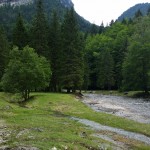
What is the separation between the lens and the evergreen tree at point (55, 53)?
91625 mm

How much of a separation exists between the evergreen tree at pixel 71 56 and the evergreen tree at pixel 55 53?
262cm

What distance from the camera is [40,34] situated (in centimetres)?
9338

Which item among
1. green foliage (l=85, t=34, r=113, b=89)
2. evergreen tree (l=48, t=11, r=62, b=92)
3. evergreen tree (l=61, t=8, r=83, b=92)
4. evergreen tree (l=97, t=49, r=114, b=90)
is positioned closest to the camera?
evergreen tree (l=61, t=8, r=83, b=92)

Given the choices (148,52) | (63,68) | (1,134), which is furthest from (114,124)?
(148,52)

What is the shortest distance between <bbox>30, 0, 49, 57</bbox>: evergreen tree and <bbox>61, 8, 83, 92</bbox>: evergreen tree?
4887 mm

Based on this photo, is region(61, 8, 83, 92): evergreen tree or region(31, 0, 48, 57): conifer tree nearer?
region(61, 8, 83, 92): evergreen tree

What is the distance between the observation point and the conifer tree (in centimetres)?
9109

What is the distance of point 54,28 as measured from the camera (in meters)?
97.8

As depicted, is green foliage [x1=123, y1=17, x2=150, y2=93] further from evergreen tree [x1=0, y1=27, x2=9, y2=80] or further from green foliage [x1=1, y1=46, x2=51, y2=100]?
green foliage [x1=1, y1=46, x2=51, y2=100]

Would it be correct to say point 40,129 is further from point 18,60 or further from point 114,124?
point 18,60

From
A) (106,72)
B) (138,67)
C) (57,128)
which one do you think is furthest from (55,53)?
(57,128)

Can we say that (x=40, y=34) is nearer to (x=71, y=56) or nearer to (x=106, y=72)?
(x=71, y=56)

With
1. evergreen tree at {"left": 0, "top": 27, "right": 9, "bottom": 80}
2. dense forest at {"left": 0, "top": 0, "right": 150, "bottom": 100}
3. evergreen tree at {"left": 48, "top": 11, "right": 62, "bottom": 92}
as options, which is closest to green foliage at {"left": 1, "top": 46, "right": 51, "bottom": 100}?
dense forest at {"left": 0, "top": 0, "right": 150, "bottom": 100}

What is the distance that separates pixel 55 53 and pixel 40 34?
21.1ft
